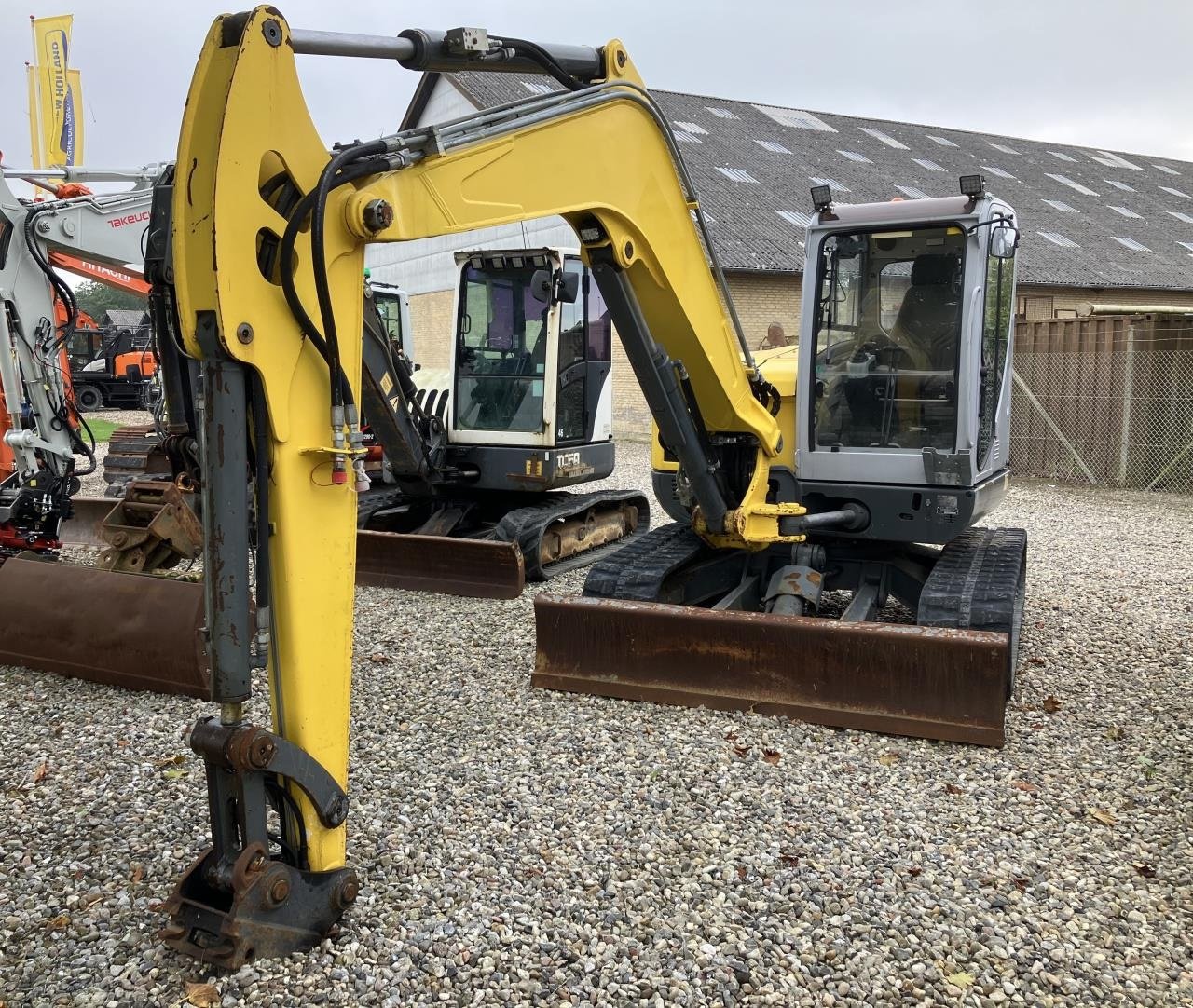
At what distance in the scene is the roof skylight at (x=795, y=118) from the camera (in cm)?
2659

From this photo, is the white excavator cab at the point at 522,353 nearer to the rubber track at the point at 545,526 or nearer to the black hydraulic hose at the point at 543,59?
the rubber track at the point at 545,526

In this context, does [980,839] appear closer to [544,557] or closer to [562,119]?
[562,119]

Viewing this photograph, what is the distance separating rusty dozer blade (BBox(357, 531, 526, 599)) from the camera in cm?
739

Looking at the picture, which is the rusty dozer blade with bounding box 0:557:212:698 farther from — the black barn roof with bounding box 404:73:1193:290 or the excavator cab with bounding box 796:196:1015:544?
the black barn roof with bounding box 404:73:1193:290

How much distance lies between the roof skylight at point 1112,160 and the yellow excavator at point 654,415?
29.4 meters

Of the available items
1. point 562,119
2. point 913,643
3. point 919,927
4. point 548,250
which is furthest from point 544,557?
point 919,927

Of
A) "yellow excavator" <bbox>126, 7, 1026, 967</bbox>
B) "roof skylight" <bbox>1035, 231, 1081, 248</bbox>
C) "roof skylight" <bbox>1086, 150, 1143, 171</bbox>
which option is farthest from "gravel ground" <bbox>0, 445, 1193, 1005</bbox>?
"roof skylight" <bbox>1086, 150, 1143, 171</bbox>

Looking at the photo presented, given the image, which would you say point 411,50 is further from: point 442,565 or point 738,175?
point 738,175

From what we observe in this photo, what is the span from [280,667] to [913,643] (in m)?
2.84

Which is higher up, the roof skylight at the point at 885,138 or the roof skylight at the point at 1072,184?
the roof skylight at the point at 885,138

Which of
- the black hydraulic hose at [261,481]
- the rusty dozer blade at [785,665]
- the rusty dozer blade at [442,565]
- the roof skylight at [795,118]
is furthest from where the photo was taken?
the roof skylight at [795,118]

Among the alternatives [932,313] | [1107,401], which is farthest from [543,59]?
[1107,401]

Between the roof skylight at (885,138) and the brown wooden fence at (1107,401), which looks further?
the roof skylight at (885,138)

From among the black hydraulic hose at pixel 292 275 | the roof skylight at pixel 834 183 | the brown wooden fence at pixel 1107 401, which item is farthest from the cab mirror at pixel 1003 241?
the roof skylight at pixel 834 183
